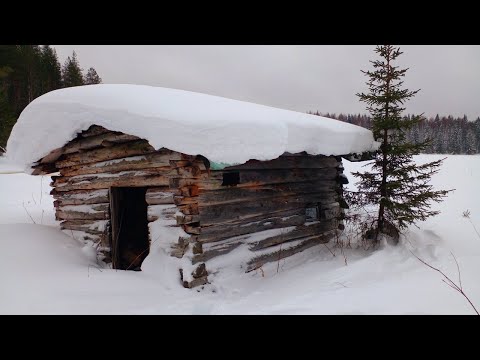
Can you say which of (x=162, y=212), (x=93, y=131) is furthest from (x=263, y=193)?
(x=93, y=131)

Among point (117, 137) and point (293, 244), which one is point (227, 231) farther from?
point (117, 137)

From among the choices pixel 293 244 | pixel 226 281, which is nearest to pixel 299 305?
pixel 226 281

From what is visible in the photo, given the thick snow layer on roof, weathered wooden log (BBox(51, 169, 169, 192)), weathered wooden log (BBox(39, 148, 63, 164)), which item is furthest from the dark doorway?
the thick snow layer on roof

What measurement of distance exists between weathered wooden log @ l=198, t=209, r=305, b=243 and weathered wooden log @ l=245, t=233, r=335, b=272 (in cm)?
46

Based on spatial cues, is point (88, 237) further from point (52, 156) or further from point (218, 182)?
point (218, 182)

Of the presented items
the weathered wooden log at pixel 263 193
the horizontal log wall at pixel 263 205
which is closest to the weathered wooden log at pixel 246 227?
the horizontal log wall at pixel 263 205

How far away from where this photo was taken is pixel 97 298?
4.22 m

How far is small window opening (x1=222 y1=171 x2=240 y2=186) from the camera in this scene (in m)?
5.52

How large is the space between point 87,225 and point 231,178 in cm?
313

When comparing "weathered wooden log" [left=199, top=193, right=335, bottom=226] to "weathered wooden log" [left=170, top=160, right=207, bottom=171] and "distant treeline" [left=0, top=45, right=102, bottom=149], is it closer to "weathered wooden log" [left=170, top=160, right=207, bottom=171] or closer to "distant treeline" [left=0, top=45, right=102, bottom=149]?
"weathered wooden log" [left=170, top=160, right=207, bottom=171]

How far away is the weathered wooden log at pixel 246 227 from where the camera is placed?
5.11 m

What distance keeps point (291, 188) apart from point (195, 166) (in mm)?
2582

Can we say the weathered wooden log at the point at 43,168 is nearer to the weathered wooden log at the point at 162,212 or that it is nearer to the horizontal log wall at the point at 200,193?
the horizontal log wall at the point at 200,193
